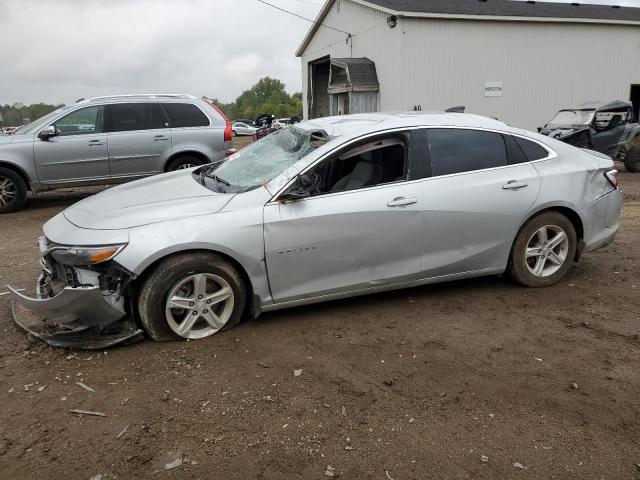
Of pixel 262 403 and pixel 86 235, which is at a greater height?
pixel 86 235

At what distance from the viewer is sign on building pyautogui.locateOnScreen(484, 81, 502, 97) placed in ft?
61.4

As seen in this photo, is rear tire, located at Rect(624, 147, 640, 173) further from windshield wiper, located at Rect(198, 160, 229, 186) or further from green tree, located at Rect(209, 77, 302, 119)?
green tree, located at Rect(209, 77, 302, 119)

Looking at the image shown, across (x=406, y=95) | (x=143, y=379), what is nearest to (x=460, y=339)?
(x=143, y=379)

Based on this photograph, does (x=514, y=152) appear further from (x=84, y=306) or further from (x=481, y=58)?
(x=481, y=58)

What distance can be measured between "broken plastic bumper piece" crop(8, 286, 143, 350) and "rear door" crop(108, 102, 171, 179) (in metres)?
5.91

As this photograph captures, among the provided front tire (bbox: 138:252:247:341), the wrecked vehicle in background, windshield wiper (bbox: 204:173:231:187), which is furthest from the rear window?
the wrecked vehicle in background

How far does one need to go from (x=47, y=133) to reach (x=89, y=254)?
6.33m

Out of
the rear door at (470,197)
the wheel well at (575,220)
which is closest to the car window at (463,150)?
the rear door at (470,197)

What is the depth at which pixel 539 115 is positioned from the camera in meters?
19.7

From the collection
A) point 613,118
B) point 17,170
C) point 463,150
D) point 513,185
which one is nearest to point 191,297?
point 463,150

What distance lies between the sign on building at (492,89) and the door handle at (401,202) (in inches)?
635

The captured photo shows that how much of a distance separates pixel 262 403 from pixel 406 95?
16.0m

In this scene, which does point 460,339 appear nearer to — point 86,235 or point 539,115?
point 86,235

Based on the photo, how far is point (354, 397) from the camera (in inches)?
124
